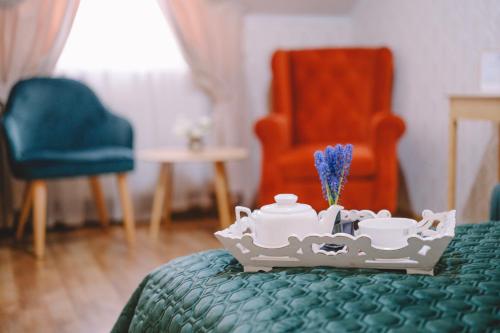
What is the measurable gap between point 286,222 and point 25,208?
8.16ft

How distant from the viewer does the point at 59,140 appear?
361 cm

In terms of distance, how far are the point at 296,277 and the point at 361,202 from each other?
2020mm

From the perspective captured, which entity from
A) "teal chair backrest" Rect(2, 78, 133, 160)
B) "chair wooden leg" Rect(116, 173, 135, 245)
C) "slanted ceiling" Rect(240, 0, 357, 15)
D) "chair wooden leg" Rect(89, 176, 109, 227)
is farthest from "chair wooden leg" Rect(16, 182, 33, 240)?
"slanted ceiling" Rect(240, 0, 357, 15)

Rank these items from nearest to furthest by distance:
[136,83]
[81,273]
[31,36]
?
[81,273] → [31,36] → [136,83]

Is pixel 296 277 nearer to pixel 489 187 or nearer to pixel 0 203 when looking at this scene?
pixel 489 187

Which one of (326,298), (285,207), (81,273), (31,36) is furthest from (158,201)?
(326,298)

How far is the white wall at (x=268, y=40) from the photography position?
4.20m

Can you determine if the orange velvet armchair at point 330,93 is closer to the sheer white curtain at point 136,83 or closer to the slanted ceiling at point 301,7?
the slanted ceiling at point 301,7

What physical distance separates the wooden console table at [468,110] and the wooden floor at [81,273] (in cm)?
120

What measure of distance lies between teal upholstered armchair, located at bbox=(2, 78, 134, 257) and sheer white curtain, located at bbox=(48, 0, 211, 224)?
0.18 metres

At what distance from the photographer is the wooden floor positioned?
90.3 inches

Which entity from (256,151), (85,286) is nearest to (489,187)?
(256,151)

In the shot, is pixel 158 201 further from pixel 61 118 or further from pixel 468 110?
pixel 468 110

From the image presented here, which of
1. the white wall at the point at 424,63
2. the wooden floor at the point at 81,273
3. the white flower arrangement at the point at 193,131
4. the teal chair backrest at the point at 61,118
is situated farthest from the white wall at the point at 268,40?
the teal chair backrest at the point at 61,118
